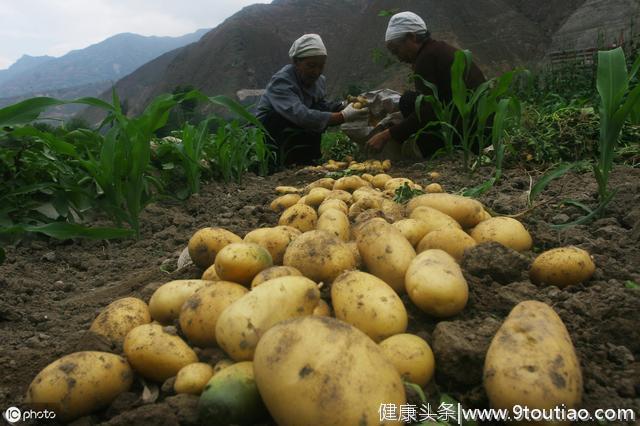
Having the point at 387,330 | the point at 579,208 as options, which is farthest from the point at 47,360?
the point at 579,208

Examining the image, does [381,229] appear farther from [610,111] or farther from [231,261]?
[610,111]

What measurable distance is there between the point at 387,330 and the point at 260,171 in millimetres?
3685

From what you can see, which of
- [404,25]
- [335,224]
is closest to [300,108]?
[404,25]

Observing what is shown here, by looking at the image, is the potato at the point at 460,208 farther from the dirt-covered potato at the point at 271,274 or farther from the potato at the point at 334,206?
the dirt-covered potato at the point at 271,274

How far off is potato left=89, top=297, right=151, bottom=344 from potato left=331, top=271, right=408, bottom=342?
1.93 feet

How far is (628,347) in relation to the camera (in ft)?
3.85

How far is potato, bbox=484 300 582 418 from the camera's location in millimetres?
942

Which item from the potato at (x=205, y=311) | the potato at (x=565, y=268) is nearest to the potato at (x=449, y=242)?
the potato at (x=565, y=268)

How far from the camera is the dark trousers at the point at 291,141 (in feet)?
17.3

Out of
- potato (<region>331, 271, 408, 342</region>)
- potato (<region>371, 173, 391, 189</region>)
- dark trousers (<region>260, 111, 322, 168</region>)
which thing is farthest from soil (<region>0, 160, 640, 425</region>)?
dark trousers (<region>260, 111, 322, 168</region>)

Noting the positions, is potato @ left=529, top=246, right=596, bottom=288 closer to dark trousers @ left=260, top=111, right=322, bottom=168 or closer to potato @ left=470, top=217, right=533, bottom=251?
potato @ left=470, top=217, right=533, bottom=251

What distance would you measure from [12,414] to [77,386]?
184 millimetres

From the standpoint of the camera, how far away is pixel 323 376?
901mm

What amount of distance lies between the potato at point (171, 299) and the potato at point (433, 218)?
78 cm
